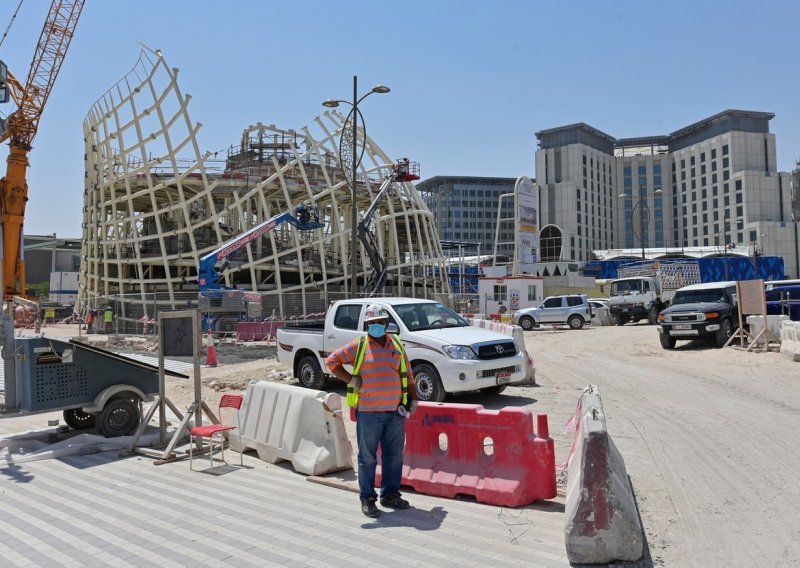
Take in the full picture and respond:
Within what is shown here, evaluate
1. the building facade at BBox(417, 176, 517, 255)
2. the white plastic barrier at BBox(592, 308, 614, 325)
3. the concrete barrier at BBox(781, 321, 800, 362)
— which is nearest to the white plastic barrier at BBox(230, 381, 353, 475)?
the concrete barrier at BBox(781, 321, 800, 362)

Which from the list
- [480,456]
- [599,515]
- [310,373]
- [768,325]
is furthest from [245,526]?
[768,325]

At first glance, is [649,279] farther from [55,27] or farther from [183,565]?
[55,27]

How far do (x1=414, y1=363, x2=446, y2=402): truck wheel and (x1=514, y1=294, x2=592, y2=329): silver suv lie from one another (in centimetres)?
2314

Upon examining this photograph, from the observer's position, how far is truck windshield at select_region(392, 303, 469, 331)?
10.8 m

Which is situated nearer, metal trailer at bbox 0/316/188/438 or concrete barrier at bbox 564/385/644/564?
concrete barrier at bbox 564/385/644/564

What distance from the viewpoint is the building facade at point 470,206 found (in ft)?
507

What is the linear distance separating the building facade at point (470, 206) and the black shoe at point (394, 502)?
487 feet

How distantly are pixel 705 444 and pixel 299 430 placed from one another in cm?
487

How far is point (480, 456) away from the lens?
588 centimetres

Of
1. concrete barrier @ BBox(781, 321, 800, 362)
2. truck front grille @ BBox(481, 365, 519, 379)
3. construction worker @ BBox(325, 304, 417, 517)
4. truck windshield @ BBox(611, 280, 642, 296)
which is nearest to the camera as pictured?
construction worker @ BBox(325, 304, 417, 517)

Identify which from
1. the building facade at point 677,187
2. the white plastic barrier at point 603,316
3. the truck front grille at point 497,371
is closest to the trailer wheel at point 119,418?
the truck front grille at point 497,371

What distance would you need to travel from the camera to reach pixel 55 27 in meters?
43.4

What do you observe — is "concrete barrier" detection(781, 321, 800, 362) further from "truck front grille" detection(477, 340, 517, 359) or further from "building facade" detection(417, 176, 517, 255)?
"building facade" detection(417, 176, 517, 255)

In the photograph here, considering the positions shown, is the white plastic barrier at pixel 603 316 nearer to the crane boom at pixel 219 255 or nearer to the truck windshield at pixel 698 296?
the truck windshield at pixel 698 296
